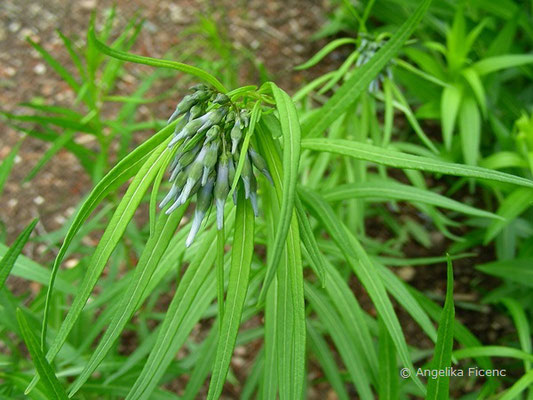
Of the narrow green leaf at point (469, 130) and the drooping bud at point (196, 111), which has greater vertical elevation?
the narrow green leaf at point (469, 130)

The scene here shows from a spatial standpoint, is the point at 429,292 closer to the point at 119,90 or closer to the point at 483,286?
the point at 483,286

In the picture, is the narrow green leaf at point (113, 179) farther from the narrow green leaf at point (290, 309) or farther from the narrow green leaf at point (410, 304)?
the narrow green leaf at point (410, 304)

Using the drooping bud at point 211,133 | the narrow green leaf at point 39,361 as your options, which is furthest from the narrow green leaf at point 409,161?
the narrow green leaf at point 39,361

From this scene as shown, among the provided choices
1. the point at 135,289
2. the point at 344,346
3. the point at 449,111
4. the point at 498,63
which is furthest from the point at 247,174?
the point at 498,63

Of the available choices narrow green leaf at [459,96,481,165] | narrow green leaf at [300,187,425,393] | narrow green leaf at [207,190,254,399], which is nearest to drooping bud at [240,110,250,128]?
narrow green leaf at [207,190,254,399]

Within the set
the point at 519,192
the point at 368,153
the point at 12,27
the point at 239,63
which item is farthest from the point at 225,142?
the point at 12,27

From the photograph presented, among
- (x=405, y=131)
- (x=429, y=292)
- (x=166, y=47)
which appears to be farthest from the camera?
(x=166, y=47)
